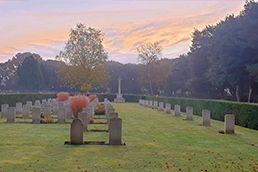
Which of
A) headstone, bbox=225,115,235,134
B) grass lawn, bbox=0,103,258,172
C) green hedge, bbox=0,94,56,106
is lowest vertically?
grass lawn, bbox=0,103,258,172

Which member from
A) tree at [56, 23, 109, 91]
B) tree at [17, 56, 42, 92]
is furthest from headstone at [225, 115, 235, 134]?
tree at [17, 56, 42, 92]

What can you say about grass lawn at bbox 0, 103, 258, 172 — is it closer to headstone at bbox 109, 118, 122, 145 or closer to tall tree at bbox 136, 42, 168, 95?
headstone at bbox 109, 118, 122, 145

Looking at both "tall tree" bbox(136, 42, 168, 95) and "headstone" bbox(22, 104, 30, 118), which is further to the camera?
"tall tree" bbox(136, 42, 168, 95)

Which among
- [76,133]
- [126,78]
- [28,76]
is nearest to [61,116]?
[76,133]

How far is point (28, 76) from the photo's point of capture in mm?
60031

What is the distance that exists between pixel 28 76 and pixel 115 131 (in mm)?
55031

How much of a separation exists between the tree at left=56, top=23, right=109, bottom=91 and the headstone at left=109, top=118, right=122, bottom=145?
132 feet

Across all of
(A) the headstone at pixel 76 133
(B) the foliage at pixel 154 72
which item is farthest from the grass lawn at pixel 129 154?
(B) the foliage at pixel 154 72

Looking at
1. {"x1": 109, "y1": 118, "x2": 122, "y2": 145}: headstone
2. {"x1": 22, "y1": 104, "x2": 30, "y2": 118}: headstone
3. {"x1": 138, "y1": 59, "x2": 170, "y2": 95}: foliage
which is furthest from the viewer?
{"x1": 138, "y1": 59, "x2": 170, "y2": 95}: foliage

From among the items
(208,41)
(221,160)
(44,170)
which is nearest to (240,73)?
(208,41)

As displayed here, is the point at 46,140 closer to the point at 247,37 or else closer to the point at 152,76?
the point at 247,37

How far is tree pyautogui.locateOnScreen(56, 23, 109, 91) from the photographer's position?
50.0m

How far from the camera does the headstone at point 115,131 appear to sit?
9.80 metres

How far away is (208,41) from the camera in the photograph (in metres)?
49.7
